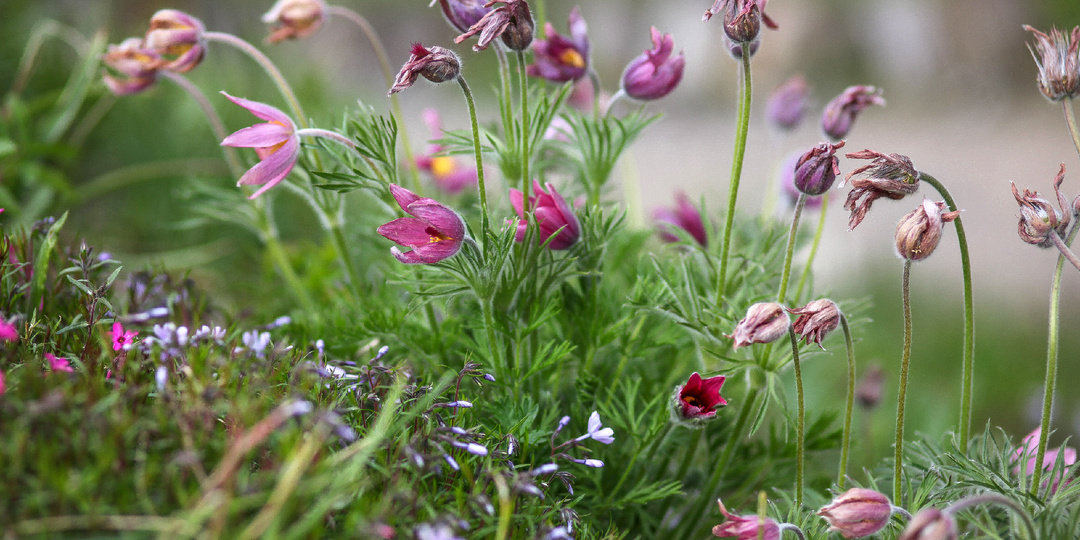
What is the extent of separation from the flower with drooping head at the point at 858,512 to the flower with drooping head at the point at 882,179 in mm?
215

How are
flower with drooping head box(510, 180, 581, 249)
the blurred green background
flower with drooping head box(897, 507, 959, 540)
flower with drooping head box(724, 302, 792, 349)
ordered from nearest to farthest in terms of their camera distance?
flower with drooping head box(897, 507, 959, 540) < flower with drooping head box(724, 302, 792, 349) < flower with drooping head box(510, 180, 581, 249) < the blurred green background

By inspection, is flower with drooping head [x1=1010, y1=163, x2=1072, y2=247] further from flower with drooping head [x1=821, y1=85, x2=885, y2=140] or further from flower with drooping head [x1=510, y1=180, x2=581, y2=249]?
flower with drooping head [x1=510, y1=180, x2=581, y2=249]

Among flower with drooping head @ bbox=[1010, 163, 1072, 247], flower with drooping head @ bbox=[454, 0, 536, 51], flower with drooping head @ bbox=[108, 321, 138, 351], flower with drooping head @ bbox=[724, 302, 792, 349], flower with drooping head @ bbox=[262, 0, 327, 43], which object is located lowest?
flower with drooping head @ bbox=[108, 321, 138, 351]

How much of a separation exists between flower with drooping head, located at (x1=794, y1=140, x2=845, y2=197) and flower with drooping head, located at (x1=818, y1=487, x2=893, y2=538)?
0.27m

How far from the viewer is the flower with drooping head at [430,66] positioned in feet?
2.13

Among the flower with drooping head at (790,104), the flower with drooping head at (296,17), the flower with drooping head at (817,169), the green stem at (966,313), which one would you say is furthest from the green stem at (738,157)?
the flower with drooping head at (296,17)

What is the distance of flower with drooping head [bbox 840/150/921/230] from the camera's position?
2.02ft

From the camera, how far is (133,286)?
33.4 inches

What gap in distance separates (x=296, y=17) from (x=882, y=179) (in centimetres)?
66

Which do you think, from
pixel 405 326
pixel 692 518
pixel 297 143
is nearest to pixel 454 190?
pixel 405 326

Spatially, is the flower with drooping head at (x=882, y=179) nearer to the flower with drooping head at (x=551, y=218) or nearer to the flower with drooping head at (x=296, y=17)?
the flower with drooping head at (x=551, y=218)

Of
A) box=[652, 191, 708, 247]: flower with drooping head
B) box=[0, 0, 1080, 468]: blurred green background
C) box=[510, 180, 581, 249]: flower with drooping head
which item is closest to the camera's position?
box=[510, 180, 581, 249]: flower with drooping head

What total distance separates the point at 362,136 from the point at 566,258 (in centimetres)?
24

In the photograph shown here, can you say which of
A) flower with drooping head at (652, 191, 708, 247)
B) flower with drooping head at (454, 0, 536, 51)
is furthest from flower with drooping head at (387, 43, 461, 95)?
flower with drooping head at (652, 191, 708, 247)
